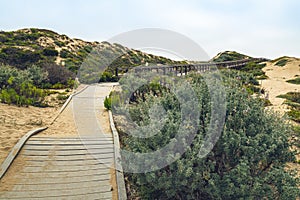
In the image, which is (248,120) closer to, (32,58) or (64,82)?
(64,82)

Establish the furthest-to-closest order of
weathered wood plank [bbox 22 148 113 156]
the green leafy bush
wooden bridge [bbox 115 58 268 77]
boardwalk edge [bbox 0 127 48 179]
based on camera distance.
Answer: wooden bridge [bbox 115 58 268 77] → weathered wood plank [bbox 22 148 113 156] → boardwalk edge [bbox 0 127 48 179] → the green leafy bush

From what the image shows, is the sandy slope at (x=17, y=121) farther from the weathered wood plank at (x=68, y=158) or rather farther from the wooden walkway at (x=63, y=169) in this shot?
the weathered wood plank at (x=68, y=158)

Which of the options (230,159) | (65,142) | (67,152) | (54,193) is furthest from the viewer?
(65,142)

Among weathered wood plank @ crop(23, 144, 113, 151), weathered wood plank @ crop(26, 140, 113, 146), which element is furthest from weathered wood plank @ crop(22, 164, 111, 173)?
weathered wood plank @ crop(26, 140, 113, 146)

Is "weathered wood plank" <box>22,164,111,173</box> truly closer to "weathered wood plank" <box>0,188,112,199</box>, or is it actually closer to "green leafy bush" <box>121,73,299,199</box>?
"weathered wood plank" <box>0,188,112,199</box>

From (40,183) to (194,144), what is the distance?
2.68 metres

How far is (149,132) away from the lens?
353cm

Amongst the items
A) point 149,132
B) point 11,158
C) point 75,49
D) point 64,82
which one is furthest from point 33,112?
point 75,49

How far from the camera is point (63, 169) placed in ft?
16.0

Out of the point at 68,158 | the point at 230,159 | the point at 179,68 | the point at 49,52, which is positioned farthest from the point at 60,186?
the point at 49,52

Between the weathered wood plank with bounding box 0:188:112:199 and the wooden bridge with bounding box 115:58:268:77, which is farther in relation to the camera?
the wooden bridge with bounding box 115:58:268:77

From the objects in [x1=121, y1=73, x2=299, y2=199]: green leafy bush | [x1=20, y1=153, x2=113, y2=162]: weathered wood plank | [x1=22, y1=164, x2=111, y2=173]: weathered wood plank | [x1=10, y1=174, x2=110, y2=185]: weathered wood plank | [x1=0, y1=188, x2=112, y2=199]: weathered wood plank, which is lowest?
[x1=0, y1=188, x2=112, y2=199]: weathered wood plank

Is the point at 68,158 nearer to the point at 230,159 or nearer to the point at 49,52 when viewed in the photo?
the point at 230,159

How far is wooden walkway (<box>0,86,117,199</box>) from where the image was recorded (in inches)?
167
